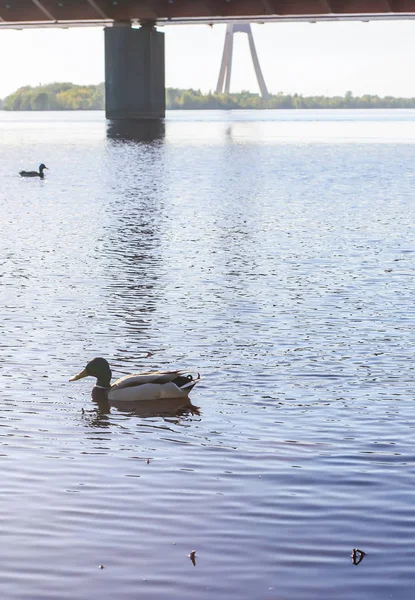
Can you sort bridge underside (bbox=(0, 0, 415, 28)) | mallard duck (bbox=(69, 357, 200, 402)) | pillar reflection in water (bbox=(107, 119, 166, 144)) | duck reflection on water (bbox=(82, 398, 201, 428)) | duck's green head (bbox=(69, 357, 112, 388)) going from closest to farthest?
duck reflection on water (bbox=(82, 398, 201, 428)), mallard duck (bbox=(69, 357, 200, 402)), duck's green head (bbox=(69, 357, 112, 388)), bridge underside (bbox=(0, 0, 415, 28)), pillar reflection in water (bbox=(107, 119, 166, 144))

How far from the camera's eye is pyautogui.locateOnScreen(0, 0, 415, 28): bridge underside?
95938 millimetres

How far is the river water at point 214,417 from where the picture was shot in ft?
31.8

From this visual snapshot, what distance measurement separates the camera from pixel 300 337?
19.7 metres

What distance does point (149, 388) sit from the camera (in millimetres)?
15492

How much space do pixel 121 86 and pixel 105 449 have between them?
11622cm

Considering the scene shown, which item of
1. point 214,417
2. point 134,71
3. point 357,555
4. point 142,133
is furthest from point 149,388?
point 134,71

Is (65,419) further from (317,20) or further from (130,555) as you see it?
(317,20)

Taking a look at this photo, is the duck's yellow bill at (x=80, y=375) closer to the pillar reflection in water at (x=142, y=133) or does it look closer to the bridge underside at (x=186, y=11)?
the bridge underside at (x=186, y=11)

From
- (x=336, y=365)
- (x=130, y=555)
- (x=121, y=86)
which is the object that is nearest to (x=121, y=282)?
(x=336, y=365)

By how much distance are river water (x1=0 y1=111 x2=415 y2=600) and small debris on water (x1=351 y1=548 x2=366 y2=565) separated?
7 cm

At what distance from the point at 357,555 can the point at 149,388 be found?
19.9 feet

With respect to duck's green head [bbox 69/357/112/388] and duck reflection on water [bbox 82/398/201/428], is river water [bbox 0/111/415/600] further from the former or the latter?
duck's green head [bbox 69/357/112/388]

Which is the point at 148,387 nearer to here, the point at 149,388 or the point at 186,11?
the point at 149,388

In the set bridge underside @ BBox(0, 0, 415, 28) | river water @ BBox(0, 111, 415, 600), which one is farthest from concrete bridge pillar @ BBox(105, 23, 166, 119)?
river water @ BBox(0, 111, 415, 600)
